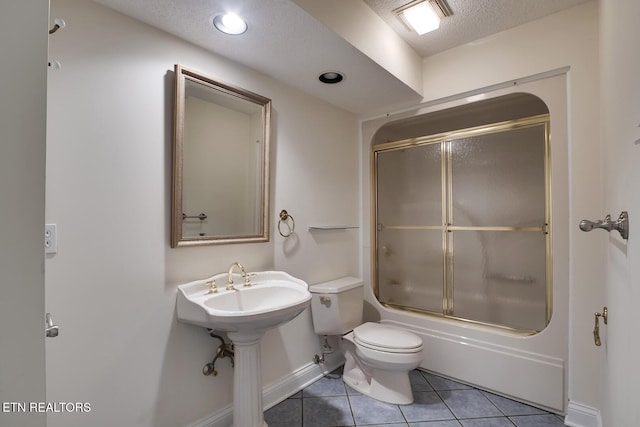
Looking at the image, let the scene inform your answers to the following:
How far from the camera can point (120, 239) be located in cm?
131

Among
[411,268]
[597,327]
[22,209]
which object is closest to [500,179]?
[411,268]

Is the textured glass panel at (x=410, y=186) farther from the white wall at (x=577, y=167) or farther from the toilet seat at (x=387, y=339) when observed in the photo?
the toilet seat at (x=387, y=339)

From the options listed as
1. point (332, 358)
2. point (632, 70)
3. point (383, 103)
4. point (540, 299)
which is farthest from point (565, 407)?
point (383, 103)

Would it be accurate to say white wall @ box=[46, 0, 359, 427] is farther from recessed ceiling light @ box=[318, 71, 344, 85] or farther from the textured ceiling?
recessed ceiling light @ box=[318, 71, 344, 85]

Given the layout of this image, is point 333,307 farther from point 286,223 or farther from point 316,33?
point 316,33

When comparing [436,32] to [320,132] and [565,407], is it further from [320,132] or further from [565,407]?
[565,407]

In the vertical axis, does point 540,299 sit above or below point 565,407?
above

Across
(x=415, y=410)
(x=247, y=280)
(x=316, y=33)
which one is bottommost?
(x=415, y=410)

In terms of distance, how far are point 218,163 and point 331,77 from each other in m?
0.95

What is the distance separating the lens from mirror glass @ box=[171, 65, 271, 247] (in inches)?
58.8

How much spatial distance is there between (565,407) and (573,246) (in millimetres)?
958

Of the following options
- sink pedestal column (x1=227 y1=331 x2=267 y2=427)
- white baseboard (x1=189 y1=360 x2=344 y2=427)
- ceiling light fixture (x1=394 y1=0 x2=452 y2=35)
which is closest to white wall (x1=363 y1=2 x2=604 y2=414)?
ceiling light fixture (x1=394 y1=0 x2=452 y2=35)

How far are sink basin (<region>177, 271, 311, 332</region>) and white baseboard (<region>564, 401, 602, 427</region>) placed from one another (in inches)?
65.5

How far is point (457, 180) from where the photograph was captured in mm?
2467
